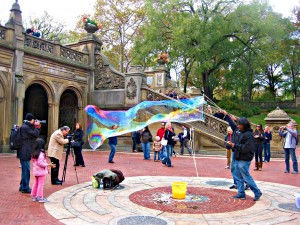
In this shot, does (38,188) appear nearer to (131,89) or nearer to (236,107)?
(131,89)

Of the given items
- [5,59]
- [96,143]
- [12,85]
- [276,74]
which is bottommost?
[96,143]

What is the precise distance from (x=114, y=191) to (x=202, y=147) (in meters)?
11.5

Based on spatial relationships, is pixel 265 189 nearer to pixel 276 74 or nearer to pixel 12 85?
pixel 12 85

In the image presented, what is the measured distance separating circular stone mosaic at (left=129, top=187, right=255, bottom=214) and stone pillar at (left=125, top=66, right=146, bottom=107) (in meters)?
12.8

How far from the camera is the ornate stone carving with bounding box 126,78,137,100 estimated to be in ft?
68.7

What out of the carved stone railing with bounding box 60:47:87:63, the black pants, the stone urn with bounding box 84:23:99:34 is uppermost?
the stone urn with bounding box 84:23:99:34

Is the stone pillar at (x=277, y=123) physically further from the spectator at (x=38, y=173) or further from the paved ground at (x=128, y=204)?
the spectator at (x=38, y=173)

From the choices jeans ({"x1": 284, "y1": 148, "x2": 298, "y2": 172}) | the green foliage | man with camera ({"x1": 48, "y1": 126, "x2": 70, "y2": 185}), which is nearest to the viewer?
man with camera ({"x1": 48, "y1": 126, "x2": 70, "y2": 185})

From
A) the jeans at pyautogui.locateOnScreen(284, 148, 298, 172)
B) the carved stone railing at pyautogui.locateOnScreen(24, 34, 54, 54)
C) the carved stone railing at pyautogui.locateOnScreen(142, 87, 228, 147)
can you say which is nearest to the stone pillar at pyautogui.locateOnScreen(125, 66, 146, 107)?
the carved stone railing at pyautogui.locateOnScreen(142, 87, 228, 147)

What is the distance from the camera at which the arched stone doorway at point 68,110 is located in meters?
22.8

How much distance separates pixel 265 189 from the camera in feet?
28.5

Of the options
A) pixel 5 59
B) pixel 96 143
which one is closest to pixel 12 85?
pixel 5 59

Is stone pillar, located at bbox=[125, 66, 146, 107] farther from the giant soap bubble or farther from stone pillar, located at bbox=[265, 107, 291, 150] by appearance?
the giant soap bubble

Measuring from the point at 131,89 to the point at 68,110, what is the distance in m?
5.13
